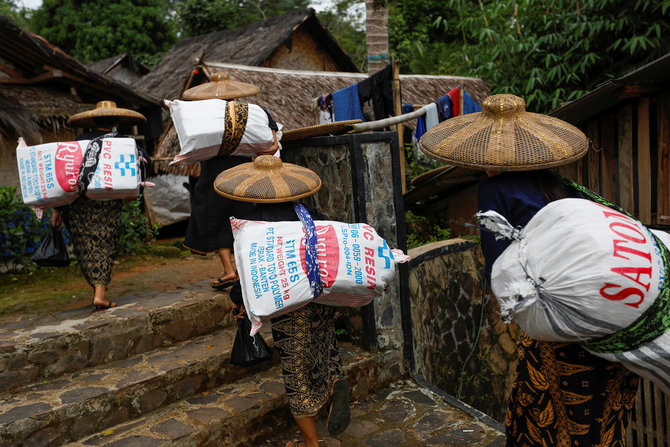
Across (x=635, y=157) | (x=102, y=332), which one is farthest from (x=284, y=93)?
(x=102, y=332)

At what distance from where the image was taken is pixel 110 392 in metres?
3.45

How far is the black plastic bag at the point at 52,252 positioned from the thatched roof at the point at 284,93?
4612 millimetres

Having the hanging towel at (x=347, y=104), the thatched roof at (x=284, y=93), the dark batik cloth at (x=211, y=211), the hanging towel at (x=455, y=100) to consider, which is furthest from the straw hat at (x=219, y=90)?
the thatched roof at (x=284, y=93)

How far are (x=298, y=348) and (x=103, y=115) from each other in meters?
2.78

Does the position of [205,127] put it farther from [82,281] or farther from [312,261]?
[82,281]

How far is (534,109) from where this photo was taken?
9.78 m

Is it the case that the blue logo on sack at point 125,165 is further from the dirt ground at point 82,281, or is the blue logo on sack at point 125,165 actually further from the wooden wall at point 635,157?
the wooden wall at point 635,157

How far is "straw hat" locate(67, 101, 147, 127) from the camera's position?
4613 mm

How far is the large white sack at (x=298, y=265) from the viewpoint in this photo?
2.89 meters

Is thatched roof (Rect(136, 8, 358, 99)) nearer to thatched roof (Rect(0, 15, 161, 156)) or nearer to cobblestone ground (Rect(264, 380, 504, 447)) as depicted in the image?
thatched roof (Rect(0, 15, 161, 156))

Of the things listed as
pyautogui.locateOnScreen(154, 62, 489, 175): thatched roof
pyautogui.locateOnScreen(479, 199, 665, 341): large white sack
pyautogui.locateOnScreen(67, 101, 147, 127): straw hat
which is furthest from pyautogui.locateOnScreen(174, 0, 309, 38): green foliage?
pyautogui.locateOnScreen(479, 199, 665, 341): large white sack

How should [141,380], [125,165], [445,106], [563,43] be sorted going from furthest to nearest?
[563,43] → [445,106] → [125,165] → [141,380]

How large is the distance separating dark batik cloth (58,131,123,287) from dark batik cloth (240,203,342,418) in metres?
2.04

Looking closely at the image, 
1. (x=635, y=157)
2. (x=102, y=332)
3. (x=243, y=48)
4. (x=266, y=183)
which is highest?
(x=243, y=48)
